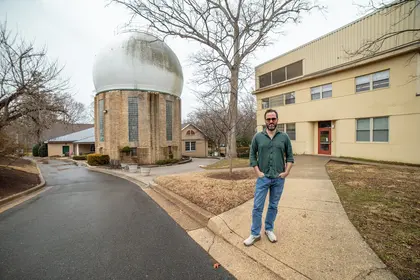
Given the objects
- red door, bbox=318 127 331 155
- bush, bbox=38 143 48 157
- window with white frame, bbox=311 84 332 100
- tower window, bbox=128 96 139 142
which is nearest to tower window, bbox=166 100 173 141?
tower window, bbox=128 96 139 142

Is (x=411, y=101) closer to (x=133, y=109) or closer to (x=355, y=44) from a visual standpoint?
(x=355, y=44)

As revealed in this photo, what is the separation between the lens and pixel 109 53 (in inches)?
696

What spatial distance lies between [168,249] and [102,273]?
93cm

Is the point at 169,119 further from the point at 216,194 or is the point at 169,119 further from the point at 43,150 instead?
the point at 43,150

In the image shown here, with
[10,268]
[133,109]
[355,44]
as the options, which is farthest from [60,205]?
[355,44]

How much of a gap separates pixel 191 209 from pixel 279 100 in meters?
14.8

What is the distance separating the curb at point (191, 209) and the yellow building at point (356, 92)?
8678mm

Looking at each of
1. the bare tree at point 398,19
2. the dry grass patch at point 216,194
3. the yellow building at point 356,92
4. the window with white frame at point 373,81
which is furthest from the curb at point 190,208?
the window with white frame at point 373,81

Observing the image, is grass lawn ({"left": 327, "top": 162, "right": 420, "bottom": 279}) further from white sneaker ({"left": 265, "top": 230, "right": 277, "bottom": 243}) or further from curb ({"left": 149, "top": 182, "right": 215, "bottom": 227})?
curb ({"left": 149, "top": 182, "right": 215, "bottom": 227})

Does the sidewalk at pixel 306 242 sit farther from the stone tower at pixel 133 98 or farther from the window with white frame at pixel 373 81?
the stone tower at pixel 133 98

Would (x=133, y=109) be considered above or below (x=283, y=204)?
above

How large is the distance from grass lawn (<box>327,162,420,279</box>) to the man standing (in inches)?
57.0

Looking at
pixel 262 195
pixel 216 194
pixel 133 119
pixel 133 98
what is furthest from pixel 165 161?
pixel 262 195

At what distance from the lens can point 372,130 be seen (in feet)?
36.0
